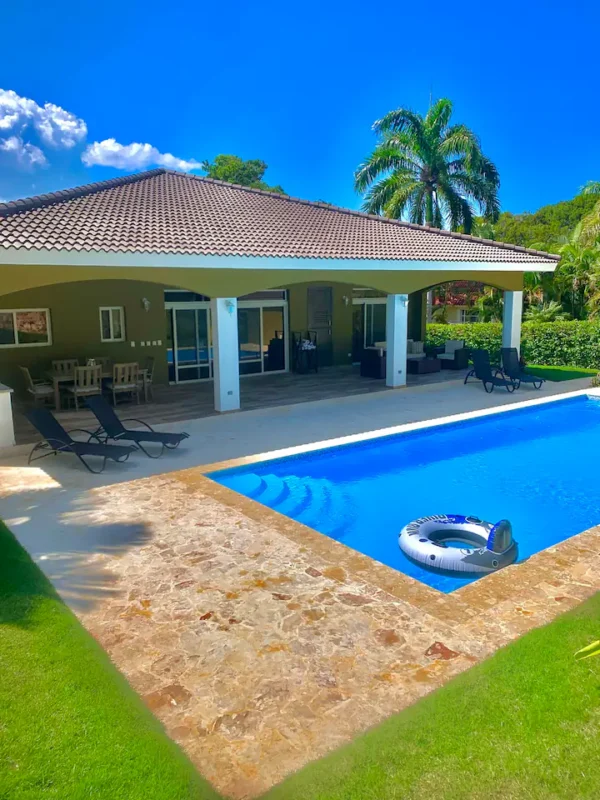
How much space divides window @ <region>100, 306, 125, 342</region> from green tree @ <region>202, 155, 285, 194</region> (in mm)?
45329

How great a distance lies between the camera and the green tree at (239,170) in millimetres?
60312

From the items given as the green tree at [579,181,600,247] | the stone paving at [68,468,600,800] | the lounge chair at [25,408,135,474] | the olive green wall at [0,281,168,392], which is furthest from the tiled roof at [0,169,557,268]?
the stone paving at [68,468,600,800]

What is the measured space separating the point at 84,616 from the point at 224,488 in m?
3.70

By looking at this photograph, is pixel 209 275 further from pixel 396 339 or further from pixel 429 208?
pixel 429 208

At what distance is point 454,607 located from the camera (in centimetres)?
549

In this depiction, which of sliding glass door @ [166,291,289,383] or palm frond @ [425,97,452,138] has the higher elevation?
palm frond @ [425,97,452,138]

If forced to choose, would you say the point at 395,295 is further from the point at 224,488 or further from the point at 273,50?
the point at 273,50

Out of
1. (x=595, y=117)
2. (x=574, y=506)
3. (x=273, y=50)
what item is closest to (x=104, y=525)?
(x=574, y=506)

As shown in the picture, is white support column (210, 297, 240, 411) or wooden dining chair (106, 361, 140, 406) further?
wooden dining chair (106, 361, 140, 406)

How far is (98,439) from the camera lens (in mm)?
11180

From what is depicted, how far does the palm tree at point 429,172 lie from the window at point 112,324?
17.0 meters

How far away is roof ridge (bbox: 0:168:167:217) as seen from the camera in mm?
13181

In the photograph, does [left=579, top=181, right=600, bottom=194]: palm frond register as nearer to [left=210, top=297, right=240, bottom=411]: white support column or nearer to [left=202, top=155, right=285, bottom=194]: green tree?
[left=210, top=297, right=240, bottom=411]: white support column

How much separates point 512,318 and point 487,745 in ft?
60.2
